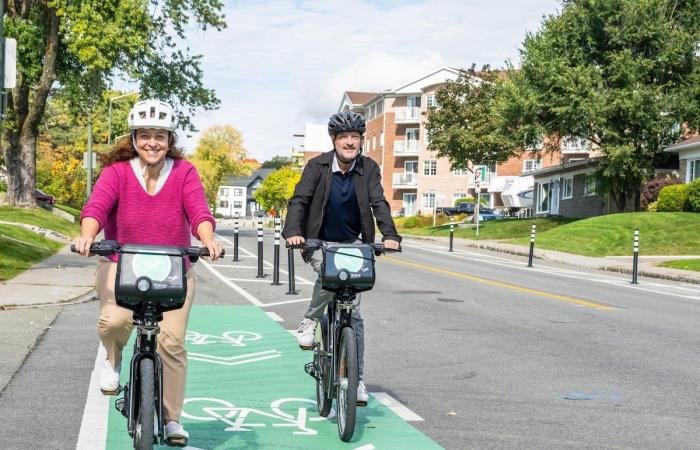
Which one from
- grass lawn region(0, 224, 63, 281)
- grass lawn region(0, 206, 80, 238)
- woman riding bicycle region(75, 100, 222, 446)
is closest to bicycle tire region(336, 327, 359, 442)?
woman riding bicycle region(75, 100, 222, 446)

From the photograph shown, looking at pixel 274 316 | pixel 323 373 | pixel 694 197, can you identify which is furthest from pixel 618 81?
Result: pixel 323 373

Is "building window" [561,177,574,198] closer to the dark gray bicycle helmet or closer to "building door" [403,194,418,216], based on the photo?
"building door" [403,194,418,216]

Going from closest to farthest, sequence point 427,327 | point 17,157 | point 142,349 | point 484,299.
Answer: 1. point 142,349
2. point 427,327
3. point 484,299
4. point 17,157

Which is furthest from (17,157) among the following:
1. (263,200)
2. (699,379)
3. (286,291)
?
(263,200)

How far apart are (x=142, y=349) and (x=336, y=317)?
5.30ft

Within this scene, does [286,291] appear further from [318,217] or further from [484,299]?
[318,217]

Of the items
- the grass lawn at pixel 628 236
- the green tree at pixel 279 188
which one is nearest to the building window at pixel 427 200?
the green tree at pixel 279 188

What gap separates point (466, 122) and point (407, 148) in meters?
30.5

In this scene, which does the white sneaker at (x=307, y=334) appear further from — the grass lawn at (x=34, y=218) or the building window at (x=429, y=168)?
the building window at (x=429, y=168)

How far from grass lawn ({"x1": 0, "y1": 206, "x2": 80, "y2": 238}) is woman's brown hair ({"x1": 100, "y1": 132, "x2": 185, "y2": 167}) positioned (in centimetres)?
2775

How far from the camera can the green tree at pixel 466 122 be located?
183ft

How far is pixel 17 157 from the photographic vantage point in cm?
3572

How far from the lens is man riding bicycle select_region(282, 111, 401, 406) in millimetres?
6047

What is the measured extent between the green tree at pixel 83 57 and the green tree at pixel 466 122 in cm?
1966
